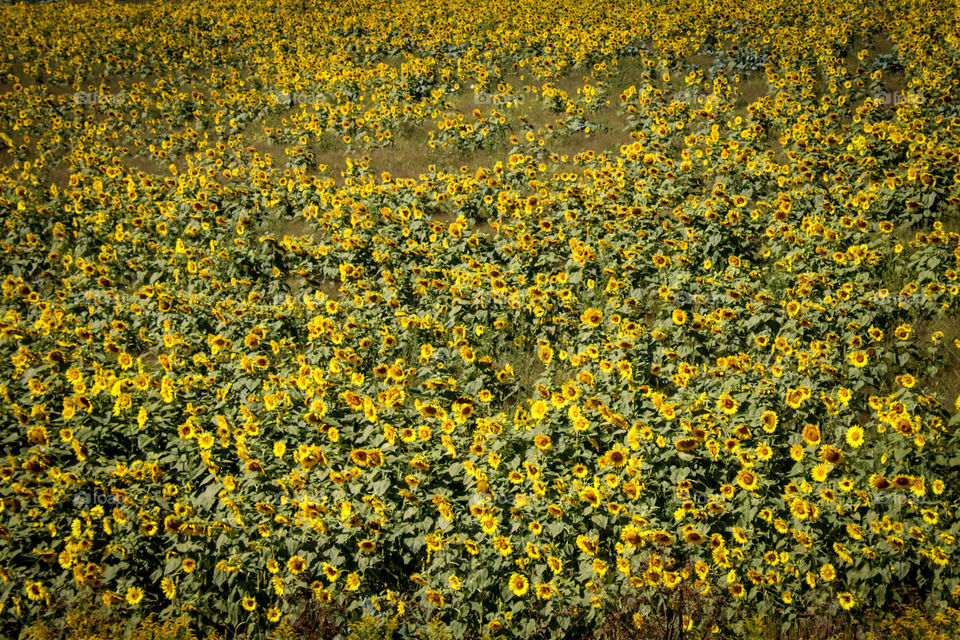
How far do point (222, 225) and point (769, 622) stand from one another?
9052 millimetres

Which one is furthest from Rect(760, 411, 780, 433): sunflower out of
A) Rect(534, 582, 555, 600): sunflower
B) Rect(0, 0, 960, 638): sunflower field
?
Rect(534, 582, 555, 600): sunflower

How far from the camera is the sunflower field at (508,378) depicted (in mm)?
3820

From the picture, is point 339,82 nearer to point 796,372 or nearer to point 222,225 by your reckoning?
point 222,225

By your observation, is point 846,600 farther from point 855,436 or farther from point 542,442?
point 542,442

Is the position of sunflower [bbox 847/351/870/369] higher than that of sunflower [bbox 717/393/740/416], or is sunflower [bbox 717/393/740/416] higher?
sunflower [bbox 717/393/740/416]

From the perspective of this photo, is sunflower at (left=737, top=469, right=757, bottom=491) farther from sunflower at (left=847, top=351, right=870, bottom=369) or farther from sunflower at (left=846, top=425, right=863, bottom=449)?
sunflower at (left=847, top=351, right=870, bottom=369)

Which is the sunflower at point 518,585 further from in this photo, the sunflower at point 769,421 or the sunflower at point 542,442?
the sunflower at point 769,421

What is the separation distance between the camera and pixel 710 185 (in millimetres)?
8664

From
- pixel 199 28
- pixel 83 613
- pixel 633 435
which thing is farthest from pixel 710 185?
pixel 199 28

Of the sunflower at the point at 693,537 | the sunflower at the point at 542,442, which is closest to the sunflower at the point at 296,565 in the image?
the sunflower at the point at 542,442

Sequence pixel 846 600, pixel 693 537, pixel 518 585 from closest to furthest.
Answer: pixel 846 600 → pixel 518 585 → pixel 693 537

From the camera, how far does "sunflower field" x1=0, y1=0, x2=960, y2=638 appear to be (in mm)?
3820

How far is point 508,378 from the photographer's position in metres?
5.46

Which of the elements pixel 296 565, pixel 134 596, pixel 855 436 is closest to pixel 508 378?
pixel 296 565
